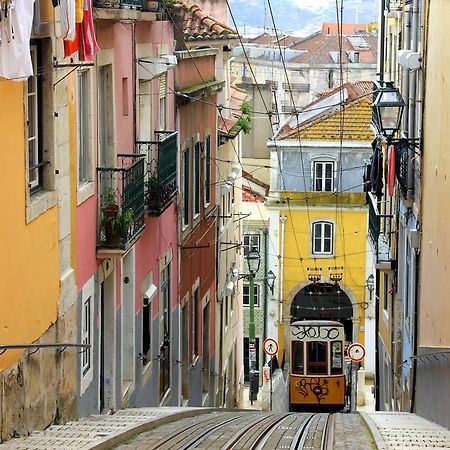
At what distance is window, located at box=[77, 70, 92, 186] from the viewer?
43.4 ft

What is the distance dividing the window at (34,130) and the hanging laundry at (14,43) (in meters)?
1.94

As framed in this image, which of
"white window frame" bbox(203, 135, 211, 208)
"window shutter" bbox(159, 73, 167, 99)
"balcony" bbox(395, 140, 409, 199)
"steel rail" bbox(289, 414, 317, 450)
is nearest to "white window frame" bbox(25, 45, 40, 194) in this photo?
"steel rail" bbox(289, 414, 317, 450)

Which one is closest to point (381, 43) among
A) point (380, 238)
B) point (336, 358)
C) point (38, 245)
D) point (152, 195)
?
point (380, 238)

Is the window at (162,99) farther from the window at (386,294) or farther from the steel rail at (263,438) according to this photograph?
the window at (386,294)

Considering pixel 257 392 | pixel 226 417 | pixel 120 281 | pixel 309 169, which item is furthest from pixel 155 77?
pixel 309 169

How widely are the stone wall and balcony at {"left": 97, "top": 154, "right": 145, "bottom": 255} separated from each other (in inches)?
67.9

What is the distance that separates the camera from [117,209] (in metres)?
14.0

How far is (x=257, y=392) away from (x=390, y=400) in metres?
12.8

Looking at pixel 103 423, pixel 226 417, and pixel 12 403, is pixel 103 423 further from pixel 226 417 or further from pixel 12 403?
pixel 226 417

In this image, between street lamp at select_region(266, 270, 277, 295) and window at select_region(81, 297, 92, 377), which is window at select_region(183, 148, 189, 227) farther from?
street lamp at select_region(266, 270, 277, 295)

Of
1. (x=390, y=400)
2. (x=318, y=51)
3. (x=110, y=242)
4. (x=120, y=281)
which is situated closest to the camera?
(x=110, y=242)

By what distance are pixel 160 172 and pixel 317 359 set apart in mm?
13291

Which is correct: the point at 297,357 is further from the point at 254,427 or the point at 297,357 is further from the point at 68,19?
the point at 68,19

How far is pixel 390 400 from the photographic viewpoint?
23.6 metres
